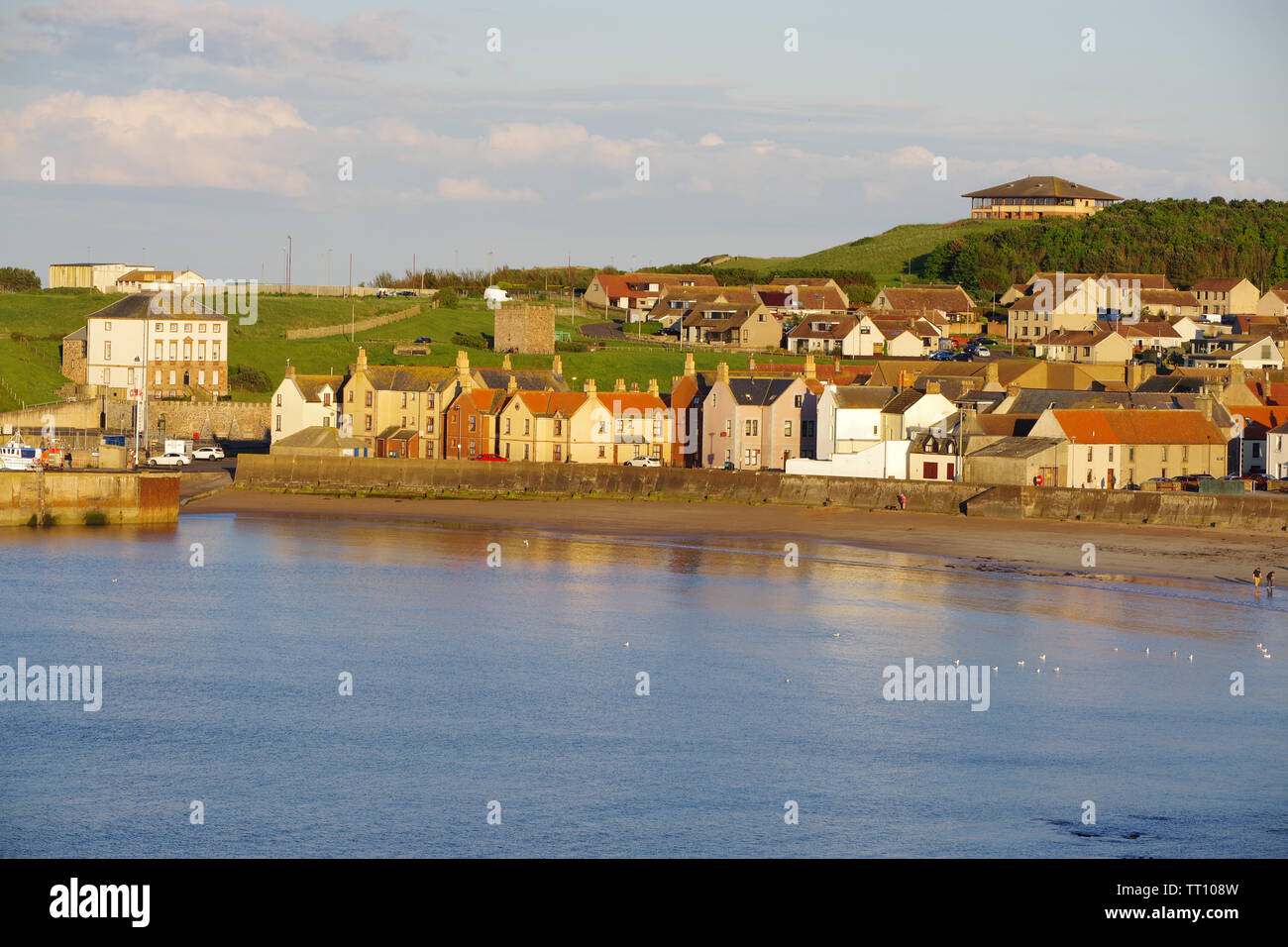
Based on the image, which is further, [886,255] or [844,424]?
[886,255]

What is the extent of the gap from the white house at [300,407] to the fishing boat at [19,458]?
1310 cm

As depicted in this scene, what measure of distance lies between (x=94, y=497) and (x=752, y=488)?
2686 cm

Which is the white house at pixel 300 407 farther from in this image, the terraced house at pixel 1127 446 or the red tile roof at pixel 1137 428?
the red tile roof at pixel 1137 428

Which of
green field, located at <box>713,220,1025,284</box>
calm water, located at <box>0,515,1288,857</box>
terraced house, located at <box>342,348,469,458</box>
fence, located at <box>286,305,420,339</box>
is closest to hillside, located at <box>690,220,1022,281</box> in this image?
green field, located at <box>713,220,1025,284</box>

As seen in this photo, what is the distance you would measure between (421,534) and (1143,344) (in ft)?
231

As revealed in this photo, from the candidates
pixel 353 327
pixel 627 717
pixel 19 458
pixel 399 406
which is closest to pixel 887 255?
pixel 353 327

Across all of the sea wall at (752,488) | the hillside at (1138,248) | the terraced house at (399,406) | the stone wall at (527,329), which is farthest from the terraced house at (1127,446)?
the hillside at (1138,248)

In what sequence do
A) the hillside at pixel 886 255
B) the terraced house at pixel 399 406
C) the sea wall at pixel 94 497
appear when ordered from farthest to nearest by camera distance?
the hillside at pixel 886 255, the terraced house at pixel 399 406, the sea wall at pixel 94 497

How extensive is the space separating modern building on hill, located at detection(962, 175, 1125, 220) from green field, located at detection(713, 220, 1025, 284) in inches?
98.7

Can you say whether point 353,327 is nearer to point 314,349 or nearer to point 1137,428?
point 314,349

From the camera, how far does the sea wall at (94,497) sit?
2525 inches

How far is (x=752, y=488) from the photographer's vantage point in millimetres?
70312

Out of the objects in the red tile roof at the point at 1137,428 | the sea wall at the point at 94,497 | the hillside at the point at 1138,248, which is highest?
the hillside at the point at 1138,248
